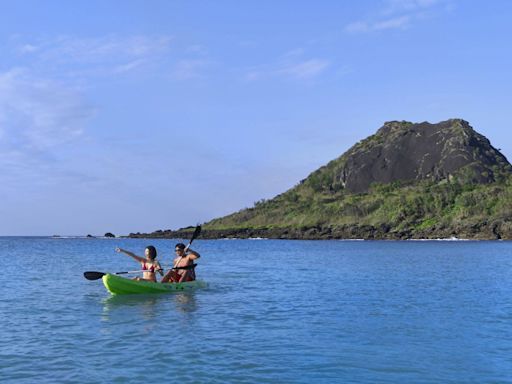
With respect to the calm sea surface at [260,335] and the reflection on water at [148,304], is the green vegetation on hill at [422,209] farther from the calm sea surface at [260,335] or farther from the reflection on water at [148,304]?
the reflection on water at [148,304]

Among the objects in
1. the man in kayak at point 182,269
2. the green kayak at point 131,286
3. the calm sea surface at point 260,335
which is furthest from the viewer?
the man in kayak at point 182,269

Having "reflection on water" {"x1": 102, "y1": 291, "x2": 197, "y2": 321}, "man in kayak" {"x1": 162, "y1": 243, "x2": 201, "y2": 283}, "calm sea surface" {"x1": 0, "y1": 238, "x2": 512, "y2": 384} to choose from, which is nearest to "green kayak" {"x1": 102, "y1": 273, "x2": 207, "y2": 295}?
"reflection on water" {"x1": 102, "y1": 291, "x2": 197, "y2": 321}

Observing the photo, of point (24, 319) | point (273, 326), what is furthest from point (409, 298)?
point (24, 319)

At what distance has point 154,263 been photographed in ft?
94.3

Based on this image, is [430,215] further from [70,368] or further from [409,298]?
[70,368]

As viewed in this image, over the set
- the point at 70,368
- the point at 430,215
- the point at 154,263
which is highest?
the point at 430,215

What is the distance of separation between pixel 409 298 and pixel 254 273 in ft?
62.9

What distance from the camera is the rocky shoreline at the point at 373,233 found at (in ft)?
441

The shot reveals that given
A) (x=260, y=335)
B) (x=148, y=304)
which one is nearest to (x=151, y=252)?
(x=148, y=304)

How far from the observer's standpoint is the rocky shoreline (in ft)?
441

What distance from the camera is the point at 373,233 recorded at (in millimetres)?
157500

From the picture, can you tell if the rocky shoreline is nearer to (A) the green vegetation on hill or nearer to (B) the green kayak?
(A) the green vegetation on hill

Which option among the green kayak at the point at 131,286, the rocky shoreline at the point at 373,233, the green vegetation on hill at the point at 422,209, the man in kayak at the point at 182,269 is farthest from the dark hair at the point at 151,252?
the green vegetation on hill at the point at 422,209

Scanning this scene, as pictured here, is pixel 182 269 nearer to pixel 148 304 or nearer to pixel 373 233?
pixel 148 304
